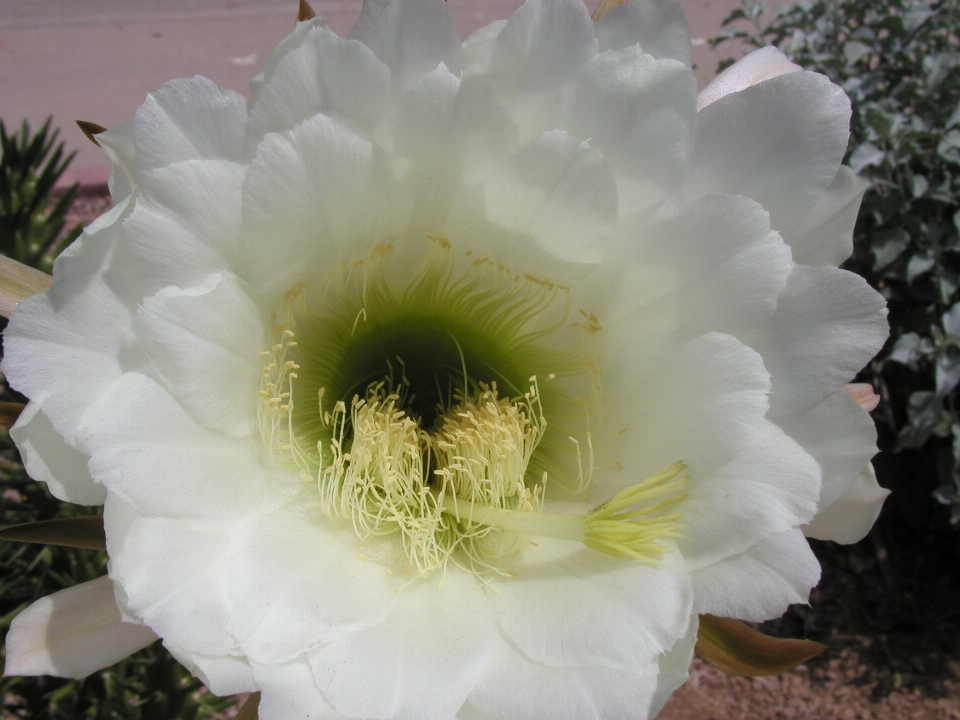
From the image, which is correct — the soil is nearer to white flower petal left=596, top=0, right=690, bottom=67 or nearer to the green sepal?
the green sepal

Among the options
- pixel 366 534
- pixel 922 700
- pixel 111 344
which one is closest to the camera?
pixel 111 344

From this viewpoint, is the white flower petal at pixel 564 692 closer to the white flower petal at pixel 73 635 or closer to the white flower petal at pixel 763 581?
the white flower petal at pixel 763 581

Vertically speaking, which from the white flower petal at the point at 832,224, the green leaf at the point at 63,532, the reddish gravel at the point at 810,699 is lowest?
the reddish gravel at the point at 810,699

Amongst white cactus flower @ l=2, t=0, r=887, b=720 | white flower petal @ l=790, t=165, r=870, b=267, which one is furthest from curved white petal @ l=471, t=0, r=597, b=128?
white flower petal @ l=790, t=165, r=870, b=267

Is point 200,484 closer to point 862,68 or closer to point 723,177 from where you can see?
point 723,177

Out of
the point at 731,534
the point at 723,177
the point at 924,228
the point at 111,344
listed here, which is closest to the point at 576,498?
the point at 731,534

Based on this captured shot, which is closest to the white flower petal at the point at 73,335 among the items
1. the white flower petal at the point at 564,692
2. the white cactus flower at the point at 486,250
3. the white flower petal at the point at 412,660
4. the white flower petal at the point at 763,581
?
the white cactus flower at the point at 486,250

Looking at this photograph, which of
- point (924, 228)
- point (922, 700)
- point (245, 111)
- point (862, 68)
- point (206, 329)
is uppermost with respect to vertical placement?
point (245, 111)
